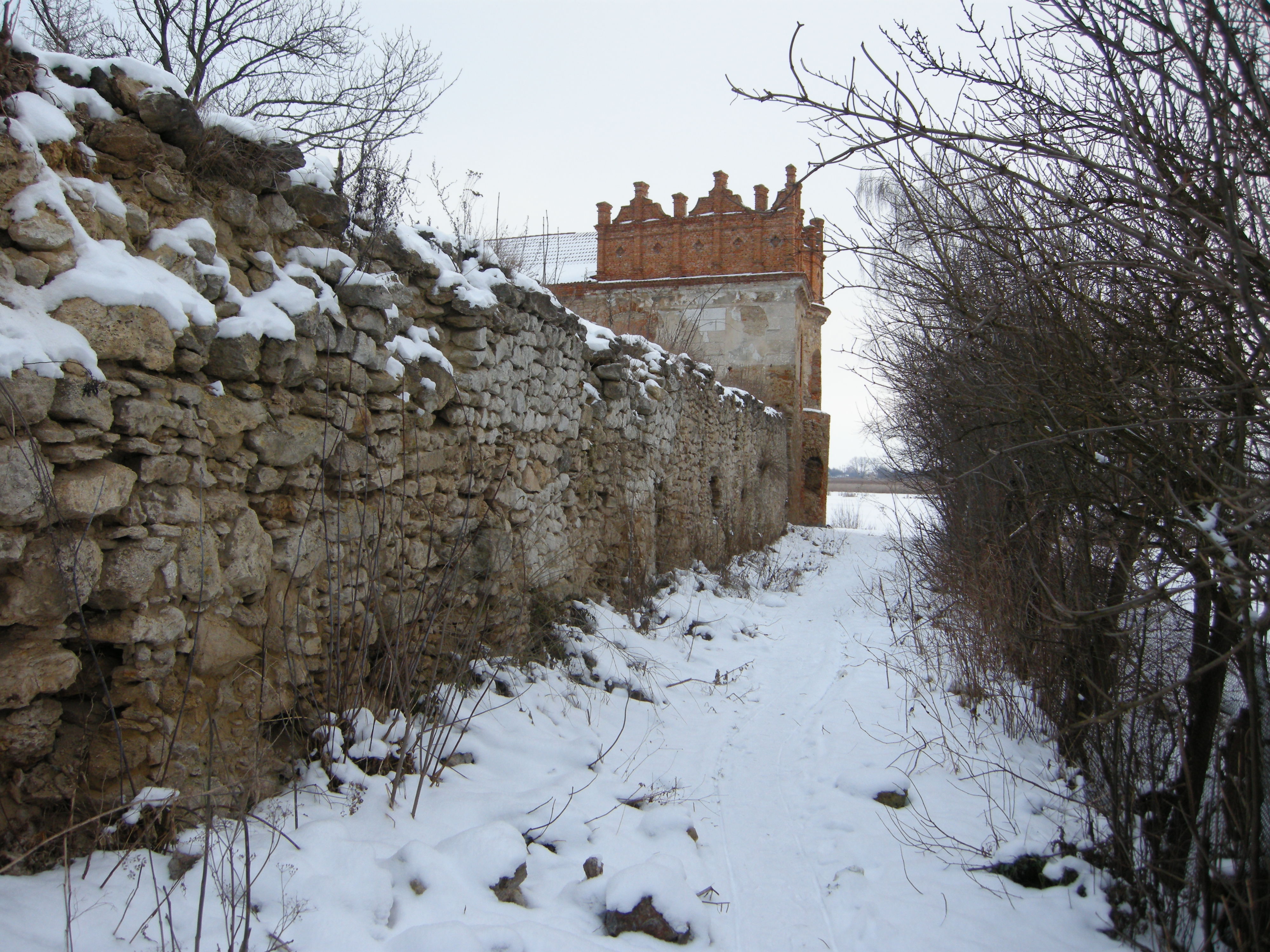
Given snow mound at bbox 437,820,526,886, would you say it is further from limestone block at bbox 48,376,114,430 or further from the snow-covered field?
limestone block at bbox 48,376,114,430

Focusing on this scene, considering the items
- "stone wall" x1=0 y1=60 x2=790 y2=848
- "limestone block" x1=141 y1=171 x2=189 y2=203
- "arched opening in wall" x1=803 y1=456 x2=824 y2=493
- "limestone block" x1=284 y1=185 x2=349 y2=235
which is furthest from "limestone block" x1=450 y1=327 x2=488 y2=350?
"arched opening in wall" x1=803 y1=456 x2=824 y2=493

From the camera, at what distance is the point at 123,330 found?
2520 mm

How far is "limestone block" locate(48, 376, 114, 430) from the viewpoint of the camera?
91.7 inches

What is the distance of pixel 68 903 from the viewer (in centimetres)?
181

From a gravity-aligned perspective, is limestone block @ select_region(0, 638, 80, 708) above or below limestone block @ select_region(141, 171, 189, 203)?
below

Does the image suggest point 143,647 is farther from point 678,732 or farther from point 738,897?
point 678,732

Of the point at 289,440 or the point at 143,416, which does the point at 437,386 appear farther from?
the point at 143,416

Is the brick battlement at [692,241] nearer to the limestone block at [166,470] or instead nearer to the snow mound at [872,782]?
the snow mound at [872,782]

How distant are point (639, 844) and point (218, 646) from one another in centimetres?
180

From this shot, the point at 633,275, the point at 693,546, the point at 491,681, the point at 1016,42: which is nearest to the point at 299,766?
the point at 491,681

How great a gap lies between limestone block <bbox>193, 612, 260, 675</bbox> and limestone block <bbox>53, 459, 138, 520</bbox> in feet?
1.63

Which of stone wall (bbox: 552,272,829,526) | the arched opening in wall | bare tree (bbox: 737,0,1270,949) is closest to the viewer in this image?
bare tree (bbox: 737,0,1270,949)

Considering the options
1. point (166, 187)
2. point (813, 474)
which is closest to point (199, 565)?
point (166, 187)

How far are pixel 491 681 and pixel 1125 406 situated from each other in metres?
2.87
